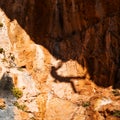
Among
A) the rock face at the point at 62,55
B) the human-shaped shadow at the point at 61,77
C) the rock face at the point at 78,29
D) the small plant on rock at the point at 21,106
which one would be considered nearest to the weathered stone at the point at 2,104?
the rock face at the point at 62,55

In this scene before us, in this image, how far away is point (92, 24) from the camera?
27.2 metres

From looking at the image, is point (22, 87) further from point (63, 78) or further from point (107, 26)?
point (107, 26)

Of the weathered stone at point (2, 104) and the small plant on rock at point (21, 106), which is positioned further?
the small plant on rock at point (21, 106)

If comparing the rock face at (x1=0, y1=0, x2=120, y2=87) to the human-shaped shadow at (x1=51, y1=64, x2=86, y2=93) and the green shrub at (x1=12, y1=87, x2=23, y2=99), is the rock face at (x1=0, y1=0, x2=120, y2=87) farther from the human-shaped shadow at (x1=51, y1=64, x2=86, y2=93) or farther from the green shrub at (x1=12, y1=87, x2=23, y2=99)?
the green shrub at (x1=12, y1=87, x2=23, y2=99)

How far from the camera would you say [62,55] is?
27922 millimetres

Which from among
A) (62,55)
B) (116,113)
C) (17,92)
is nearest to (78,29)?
(62,55)

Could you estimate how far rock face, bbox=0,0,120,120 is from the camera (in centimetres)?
2481

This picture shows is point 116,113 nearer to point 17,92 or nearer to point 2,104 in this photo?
point 17,92

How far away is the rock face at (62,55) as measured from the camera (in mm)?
24812

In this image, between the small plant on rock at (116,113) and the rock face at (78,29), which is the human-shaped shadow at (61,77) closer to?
the rock face at (78,29)

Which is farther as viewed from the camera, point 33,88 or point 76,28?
point 76,28

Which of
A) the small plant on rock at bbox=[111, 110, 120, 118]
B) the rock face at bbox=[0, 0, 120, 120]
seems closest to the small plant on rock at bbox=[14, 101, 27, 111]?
the rock face at bbox=[0, 0, 120, 120]

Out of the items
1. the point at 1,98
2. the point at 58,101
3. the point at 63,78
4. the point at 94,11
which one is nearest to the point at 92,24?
the point at 94,11

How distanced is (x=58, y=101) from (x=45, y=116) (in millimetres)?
1611
